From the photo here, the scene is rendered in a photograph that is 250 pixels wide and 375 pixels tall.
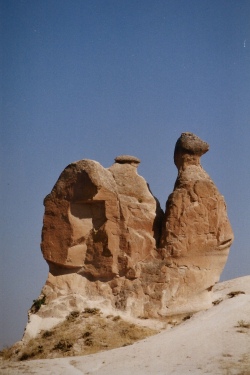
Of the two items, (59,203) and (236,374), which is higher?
(59,203)

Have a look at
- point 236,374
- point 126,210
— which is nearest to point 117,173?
point 126,210

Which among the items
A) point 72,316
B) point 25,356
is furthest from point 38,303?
point 25,356

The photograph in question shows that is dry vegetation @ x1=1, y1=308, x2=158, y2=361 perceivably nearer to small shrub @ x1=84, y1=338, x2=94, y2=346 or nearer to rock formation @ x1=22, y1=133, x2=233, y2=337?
small shrub @ x1=84, y1=338, x2=94, y2=346

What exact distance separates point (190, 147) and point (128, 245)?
4963 millimetres

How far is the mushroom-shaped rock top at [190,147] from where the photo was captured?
20203mm

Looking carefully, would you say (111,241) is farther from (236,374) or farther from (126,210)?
(236,374)

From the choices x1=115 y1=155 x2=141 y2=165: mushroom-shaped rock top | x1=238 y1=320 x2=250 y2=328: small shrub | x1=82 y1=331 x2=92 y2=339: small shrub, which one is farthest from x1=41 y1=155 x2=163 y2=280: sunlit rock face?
x1=238 y1=320 x2=250 y2=328: small shrub

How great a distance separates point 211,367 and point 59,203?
31.1 feet

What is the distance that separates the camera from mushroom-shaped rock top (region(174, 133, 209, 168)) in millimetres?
20203

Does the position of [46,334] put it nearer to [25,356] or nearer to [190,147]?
[25,356]

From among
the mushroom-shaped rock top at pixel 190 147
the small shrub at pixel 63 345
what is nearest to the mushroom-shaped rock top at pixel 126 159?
the mushroom-shaped rock top at pixel 190 147

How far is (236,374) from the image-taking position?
1105 centimetres

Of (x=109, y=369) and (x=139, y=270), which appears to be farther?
(x=139, y=270)

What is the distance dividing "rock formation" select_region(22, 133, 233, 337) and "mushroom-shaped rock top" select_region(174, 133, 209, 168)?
105 cm
